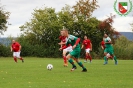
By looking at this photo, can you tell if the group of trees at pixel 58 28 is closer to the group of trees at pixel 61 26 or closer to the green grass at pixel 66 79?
the group of trees at pixel 61 26

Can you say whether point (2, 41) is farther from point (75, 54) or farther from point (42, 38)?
point (75, 54)

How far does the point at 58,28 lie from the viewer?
205 feet

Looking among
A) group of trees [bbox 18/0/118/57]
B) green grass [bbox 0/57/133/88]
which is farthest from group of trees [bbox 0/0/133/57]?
green grass [bbox 0/57/133/88]

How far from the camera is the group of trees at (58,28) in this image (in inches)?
2406

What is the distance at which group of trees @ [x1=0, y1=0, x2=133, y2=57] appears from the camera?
201ft

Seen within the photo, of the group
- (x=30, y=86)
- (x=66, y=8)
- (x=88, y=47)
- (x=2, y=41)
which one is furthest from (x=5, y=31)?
(x=30, y=86)

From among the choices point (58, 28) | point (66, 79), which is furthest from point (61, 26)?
point (66, 79)

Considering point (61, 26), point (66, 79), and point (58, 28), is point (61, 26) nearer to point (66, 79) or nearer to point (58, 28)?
point (58, 28)

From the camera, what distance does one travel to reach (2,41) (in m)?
62.2

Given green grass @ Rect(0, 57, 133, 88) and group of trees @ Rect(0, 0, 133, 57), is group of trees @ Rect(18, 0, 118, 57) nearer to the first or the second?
group of trees @ Rect(0, 0, 133, 57)

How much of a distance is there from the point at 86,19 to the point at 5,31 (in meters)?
12.5

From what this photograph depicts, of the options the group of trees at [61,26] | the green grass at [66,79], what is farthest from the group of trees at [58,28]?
the green grass at [66,79]

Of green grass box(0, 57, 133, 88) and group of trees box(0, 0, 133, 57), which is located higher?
group of trees box(0, 0, 133, 57)

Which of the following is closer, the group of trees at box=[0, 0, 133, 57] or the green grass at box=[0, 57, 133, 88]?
the green grass at box=[0, 57, 133, 88]
